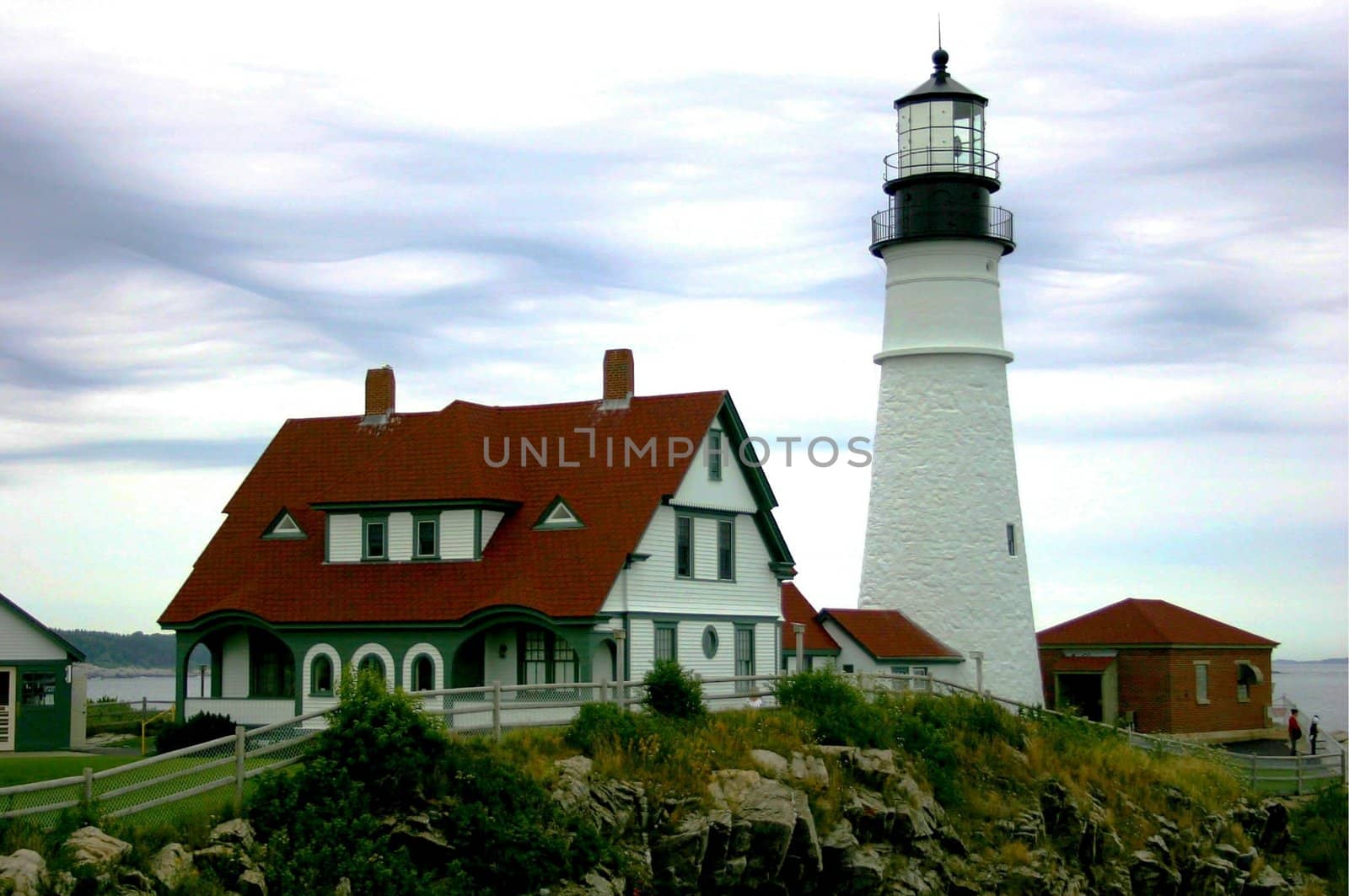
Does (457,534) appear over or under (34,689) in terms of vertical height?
over

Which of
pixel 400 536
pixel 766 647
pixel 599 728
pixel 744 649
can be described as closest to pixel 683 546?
pixel 744 649

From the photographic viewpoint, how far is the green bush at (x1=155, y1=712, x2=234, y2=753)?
31.8m

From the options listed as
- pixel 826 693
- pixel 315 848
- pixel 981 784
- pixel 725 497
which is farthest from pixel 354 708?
pixel 725 497

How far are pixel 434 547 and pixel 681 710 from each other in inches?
394

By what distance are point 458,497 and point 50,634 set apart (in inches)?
360

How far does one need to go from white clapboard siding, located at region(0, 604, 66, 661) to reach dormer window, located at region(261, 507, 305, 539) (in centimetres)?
525

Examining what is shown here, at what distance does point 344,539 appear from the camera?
36.4 meters

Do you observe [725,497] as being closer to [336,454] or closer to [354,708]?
[336,454]

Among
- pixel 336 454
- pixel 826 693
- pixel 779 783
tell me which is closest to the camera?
pixel 779 783

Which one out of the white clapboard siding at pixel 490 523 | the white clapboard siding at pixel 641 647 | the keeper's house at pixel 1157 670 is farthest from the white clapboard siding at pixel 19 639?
the keeper's house at pixel 1157 670

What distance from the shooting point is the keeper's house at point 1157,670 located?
45.7 m

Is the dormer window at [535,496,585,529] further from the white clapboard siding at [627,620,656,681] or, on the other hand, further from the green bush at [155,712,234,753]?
the green bush at [155,712,234,753]

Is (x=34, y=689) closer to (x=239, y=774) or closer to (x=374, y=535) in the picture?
(x=374, y=535)

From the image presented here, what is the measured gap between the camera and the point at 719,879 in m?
24.2
